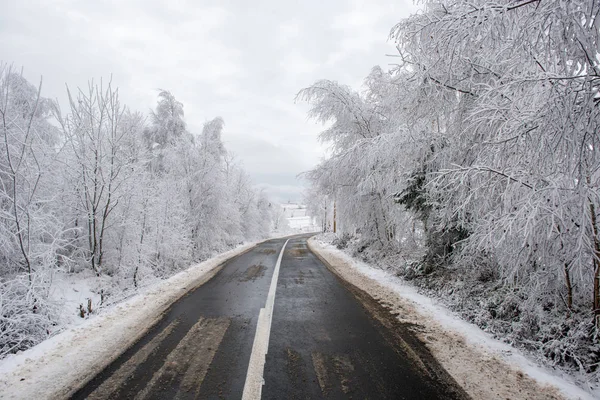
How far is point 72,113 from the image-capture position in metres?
8.31

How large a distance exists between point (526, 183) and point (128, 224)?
10165 mm

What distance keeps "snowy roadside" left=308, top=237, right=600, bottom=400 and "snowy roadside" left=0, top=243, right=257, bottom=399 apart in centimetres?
439

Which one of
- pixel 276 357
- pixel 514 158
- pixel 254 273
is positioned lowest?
pixel 254 273

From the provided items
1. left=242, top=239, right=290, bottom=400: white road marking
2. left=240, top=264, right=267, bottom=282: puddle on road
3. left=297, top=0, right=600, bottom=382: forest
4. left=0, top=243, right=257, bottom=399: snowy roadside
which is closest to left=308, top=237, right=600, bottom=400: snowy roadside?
left=297, top=0, right=600, bottom=382: forest

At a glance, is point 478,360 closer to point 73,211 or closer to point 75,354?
point 75,354

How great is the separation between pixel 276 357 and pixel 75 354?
2.76 m

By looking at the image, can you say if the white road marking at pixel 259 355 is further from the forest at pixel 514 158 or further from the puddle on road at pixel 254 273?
the forest at pixel 514 158

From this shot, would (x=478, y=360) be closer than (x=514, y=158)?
No

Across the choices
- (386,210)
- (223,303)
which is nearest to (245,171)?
(386,210)

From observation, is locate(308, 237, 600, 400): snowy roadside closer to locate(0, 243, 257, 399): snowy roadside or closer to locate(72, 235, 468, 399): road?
locate(72, 235, 468, 399): road

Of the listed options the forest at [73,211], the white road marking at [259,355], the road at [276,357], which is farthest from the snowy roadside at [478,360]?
the forest at [73,211]

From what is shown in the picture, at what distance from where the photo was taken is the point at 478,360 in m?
3.90

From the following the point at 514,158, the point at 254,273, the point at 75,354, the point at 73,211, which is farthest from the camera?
the point at 254,273

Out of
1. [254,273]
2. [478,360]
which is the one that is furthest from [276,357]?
[254,273]
